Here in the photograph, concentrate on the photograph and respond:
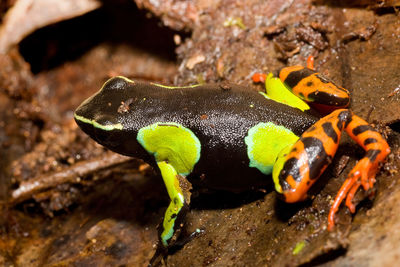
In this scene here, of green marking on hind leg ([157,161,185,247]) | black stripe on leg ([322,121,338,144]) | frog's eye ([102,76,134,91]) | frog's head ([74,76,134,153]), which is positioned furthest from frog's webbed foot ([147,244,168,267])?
black stripe on leg ([322,121,338,144])

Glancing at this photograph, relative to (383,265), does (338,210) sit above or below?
below

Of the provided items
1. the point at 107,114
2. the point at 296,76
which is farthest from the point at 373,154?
the point at 107,114

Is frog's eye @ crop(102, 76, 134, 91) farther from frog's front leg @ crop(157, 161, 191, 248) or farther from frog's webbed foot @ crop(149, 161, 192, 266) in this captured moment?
frog's front leg @ crop(157, 161, 191, 248)

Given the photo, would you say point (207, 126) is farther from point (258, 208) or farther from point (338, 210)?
point (338, 210)

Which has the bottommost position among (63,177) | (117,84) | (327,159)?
(63,177)

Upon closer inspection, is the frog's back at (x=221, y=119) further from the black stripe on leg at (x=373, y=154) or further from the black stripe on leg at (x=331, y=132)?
the black stripe on leg at (x=373, y=154)

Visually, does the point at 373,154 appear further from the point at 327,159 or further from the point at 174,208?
the point at 174,208

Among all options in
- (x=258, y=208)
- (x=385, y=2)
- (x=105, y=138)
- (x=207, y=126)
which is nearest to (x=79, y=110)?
(x=105, y=138)
